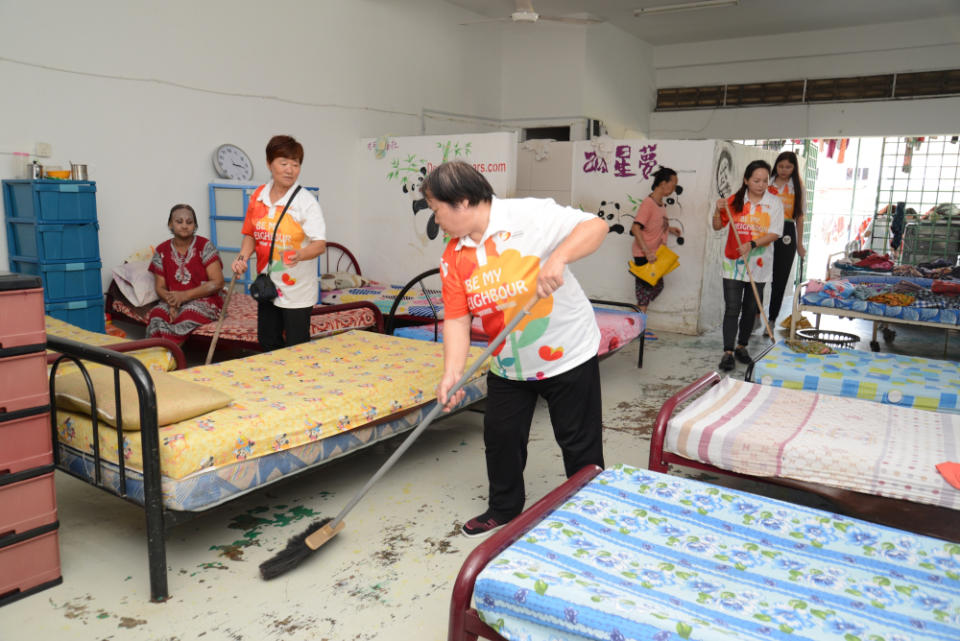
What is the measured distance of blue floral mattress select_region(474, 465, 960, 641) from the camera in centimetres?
154

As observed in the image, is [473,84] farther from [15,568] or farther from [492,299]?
[15,568]

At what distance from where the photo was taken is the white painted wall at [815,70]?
8.76 m

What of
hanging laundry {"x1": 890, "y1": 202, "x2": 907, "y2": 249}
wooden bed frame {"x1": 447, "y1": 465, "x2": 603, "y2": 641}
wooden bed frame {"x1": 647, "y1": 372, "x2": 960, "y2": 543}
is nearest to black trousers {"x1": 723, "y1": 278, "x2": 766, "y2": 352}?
wooden bed frame {"x1": 647, "y1": 372, "x2": 960, "y2": 543}

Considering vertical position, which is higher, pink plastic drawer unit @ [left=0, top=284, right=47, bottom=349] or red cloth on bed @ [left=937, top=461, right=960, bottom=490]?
pink plastic drawer unit @ [left=0, top=284, right=47, bottom=349]

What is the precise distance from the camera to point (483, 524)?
282cm

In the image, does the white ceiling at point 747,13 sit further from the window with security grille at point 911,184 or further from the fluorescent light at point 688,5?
the window with security grille at point 911,184

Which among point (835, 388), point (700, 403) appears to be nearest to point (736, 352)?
point (835, 388)

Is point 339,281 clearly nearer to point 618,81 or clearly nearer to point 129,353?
point 129,353

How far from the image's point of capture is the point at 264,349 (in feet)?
12.9

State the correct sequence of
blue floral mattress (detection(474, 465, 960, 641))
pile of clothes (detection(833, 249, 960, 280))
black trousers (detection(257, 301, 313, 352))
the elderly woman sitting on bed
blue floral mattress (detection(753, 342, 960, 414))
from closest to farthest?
blue floral mattress (detection(474, 465, 960, 641)) < blue floral mattress (detection(753, 342, 960, 414)) < black trousers (detection(257, 301, 313, 352)) < the elderly woman sitting on bed < pile of clothes (detection(833, 249, 960, 280))

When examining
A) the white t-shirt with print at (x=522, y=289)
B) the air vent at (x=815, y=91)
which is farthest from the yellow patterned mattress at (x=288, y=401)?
the air vent at (x=815, y=91)

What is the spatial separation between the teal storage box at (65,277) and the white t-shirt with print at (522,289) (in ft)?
10.8

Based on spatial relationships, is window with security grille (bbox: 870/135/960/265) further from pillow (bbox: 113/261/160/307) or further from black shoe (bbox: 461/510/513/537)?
pillow (bbox: 113/261/160/307)

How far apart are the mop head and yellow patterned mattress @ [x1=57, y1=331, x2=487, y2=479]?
1.10 feet
